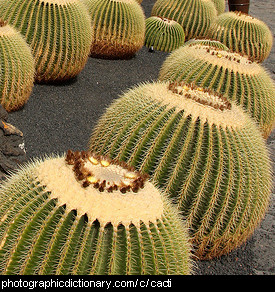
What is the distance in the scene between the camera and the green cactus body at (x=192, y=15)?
938 cm

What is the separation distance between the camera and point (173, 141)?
9.41ft

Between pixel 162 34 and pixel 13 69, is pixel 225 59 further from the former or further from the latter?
pixel 162 34

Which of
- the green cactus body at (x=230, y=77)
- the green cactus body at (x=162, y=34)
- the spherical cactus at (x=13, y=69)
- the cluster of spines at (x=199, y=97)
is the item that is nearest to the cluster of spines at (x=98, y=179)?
the cluster of spines at (x=199, y=97)

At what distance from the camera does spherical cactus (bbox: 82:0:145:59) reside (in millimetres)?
7039

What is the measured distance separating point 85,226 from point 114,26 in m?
5.59

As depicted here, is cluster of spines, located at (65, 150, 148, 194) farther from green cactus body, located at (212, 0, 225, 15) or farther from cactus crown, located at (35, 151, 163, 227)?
green cactus body, located at (212, 0, 225, 15)

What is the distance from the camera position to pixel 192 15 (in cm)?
941

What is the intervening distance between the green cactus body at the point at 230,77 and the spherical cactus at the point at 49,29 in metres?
1.60

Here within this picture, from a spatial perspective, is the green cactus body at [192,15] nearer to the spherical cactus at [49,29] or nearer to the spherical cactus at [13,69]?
the spherical cactus at [49,29]

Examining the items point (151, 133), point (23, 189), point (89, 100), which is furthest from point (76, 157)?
point (89, 100)


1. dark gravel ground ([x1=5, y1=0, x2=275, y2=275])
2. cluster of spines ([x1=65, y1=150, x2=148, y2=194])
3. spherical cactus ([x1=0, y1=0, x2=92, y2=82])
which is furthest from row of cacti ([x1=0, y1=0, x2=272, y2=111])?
cluster of spines ([x1=65, y1=150, x2=148, y2=194])

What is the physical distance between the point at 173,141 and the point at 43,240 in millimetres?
1255

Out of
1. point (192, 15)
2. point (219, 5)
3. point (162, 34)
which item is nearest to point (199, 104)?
point (162, 34)
